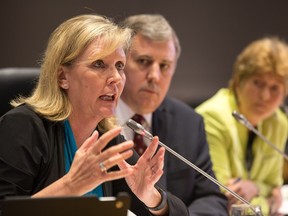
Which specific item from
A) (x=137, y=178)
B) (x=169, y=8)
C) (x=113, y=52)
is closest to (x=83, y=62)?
(x=113, y=52)

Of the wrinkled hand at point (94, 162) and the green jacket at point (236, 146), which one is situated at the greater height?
the wrinkled hand at point (94, 162)

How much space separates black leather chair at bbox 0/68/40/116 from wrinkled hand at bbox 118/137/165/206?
2.41 feet

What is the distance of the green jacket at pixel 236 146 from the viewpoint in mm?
3256

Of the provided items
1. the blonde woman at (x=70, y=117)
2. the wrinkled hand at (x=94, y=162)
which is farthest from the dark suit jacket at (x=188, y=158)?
the wrinkled hand at (x=94, y=162)

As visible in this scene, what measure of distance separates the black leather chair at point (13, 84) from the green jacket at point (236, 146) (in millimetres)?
1168

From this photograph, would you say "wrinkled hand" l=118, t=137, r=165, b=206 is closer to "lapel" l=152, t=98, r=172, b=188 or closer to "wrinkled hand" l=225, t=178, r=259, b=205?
"lapel" l=152, t=98, r=172, b=188

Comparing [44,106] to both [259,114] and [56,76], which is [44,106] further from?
[259,114]

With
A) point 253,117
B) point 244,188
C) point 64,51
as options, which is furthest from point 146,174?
point 253,117

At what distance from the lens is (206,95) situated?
4254mm

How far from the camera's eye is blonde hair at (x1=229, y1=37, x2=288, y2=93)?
340cm

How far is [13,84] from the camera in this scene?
2482mm

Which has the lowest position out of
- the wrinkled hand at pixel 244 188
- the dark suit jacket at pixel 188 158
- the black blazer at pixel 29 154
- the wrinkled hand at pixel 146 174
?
the wrinkled hand at pixel 244 188

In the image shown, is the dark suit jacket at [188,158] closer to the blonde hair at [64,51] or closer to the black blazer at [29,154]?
the black blazer at [29,154]

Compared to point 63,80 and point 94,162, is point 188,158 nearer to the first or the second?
point 63,80
